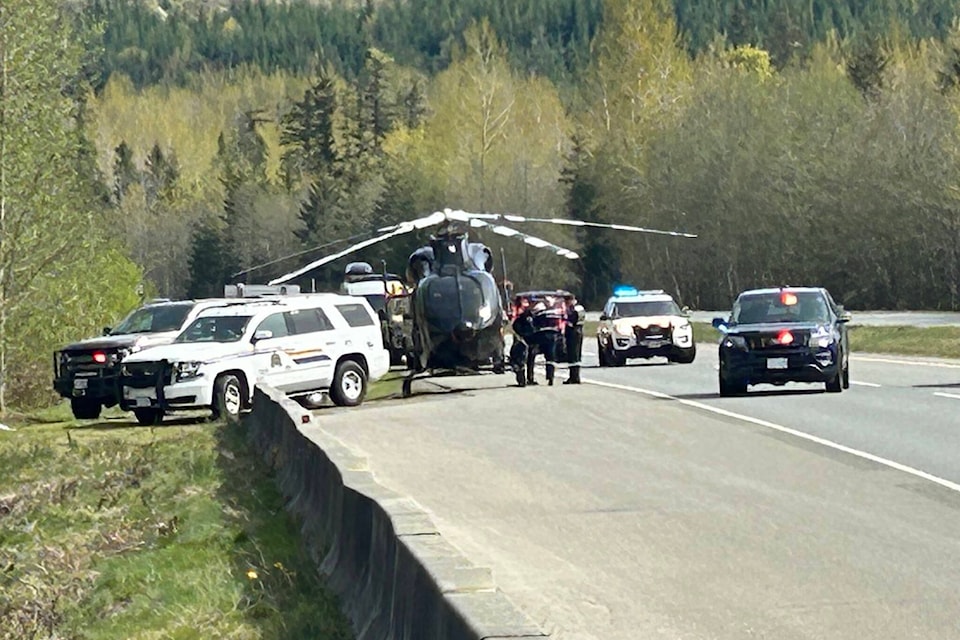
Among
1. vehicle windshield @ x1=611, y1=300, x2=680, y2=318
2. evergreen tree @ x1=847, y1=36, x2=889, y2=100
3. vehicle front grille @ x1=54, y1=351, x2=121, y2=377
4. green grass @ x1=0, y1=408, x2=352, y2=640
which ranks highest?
evergreen tree @ x1=847, y1=36, x2=889, y2=100

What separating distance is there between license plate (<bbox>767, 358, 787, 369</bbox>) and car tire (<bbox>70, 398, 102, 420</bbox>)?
470 inches

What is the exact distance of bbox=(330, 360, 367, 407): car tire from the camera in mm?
30938

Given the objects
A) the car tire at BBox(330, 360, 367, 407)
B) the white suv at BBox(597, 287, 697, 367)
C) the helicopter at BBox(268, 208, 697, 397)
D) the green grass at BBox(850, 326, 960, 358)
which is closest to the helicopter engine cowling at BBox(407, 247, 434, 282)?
the helicopter at BBox(268, 208, 697, 397)

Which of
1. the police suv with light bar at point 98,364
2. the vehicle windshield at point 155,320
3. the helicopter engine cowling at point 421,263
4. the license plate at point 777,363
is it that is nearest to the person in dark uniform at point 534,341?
the helicopter engine cowling at point 421,263

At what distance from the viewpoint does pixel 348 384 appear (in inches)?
1226

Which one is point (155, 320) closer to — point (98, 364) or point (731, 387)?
point (98, 364)

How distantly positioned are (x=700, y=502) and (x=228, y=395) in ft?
49.0

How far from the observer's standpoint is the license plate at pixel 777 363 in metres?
27.9

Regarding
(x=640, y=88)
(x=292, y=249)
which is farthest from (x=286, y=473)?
(x=292, y=249)

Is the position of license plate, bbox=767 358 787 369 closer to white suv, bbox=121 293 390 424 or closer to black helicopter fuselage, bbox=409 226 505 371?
white suv, bbox=121 293 390 424

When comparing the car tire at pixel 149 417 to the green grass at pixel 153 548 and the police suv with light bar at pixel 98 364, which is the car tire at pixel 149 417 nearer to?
the police suv with light bar at pixel 98 364

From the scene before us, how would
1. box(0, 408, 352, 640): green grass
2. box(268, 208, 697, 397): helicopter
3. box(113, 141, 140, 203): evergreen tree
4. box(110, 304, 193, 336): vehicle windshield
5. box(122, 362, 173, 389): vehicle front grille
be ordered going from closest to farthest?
box(0, 408, 352, 640): green grass, box(122, 362, 173, 389): vehicle front grille, box(268, 208, 697, 397): helicopter, box(110, 304, 193, 336): vehicle windshield, box(113, 141, 140, 203): evergreen tree

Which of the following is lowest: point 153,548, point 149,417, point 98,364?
point 153,548

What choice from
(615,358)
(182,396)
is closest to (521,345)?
(182,396)
